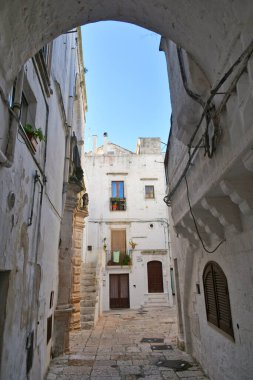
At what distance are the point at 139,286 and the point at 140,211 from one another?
17.2 feet

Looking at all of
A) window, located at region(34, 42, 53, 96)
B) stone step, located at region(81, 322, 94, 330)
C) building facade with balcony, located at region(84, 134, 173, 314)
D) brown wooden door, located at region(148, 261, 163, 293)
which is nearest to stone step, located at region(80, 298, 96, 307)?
stone step, located at region(81, 322, 94, 330)

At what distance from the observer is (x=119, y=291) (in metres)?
18.2

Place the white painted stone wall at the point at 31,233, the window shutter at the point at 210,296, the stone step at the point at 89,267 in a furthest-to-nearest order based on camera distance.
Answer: the stone step at the point at 89,267, the window shutter at the point at 210,296, the white painted stone wall at the point at 31,233

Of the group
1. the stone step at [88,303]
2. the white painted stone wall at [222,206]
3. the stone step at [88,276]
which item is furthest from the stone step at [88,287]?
the white painted stone wall at [222,206]

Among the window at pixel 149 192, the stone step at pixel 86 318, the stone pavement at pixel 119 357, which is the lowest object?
the stone pavement at pixel 119 357

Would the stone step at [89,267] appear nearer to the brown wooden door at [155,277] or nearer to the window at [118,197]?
the brown wooden door at [155,277]

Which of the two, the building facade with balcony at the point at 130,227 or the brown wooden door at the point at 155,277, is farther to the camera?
the brown wooden door at the point at 155,277

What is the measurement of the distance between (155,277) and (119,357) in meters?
12.1

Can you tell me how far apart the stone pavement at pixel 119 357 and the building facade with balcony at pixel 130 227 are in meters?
7.79

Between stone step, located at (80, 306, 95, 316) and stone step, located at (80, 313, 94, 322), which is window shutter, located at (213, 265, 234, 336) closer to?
stone step, located at (80, 313, 94, 322)

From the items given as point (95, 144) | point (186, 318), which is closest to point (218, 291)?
point (186, 318)

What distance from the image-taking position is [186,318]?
6977mm

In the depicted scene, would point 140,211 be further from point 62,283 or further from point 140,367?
point 140,367

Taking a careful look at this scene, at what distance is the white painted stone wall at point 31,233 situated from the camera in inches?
128
